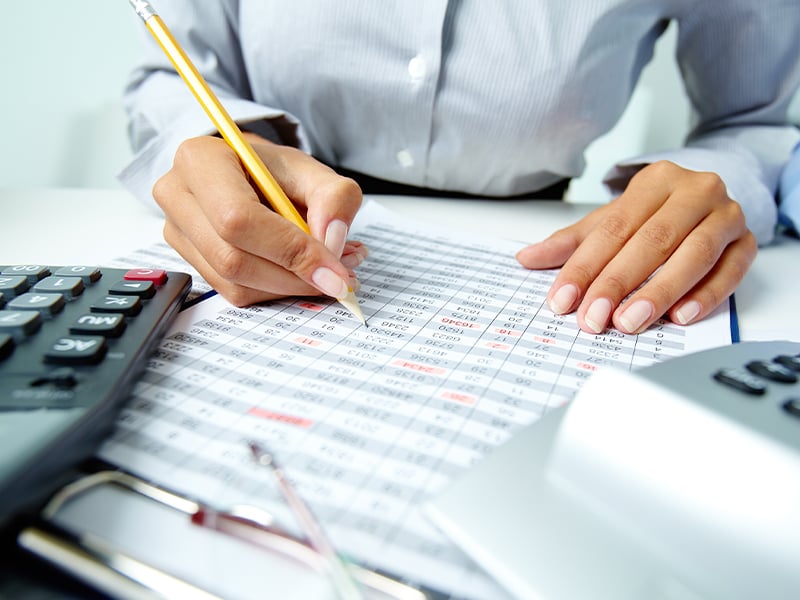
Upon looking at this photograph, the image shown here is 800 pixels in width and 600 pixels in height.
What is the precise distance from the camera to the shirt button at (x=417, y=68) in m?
0.45

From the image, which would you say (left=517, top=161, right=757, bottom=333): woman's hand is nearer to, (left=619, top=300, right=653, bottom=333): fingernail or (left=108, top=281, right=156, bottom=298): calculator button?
(left=619, top=300, right=653, bottom=333): fingernail

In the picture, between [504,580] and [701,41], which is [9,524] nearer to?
[504,580]

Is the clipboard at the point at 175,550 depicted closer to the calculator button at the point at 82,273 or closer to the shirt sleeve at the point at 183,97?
the calculator button at the point at 82,273

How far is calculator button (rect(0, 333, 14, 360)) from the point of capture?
19cm

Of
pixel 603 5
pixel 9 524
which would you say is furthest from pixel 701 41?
pixel 9 524

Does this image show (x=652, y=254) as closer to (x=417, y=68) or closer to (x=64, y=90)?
(x=417, y=68)

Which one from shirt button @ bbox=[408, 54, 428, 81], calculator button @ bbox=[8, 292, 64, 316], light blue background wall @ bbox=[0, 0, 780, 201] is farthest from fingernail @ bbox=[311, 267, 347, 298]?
light blue background wall @ bbox=[0, 0, 780, 201]

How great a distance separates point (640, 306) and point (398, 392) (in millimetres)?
138

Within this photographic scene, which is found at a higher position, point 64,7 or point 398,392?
point 64,7

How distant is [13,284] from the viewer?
0.24 m

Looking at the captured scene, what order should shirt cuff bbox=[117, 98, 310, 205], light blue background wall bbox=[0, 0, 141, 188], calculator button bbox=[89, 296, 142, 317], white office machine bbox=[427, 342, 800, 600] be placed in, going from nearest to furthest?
white office machine bbox=[427, 342, 800, 600], calculator button bbox=[89, 296, 142, 317], shirt cuff bbox=[117, 98, 310, 205], light blue background wall bbox=[0, 0, 141, 188]

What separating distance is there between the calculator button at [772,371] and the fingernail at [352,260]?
20 cm

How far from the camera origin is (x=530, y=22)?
0.45 meters

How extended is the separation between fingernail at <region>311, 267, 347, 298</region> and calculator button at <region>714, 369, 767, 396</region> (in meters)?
0.16
